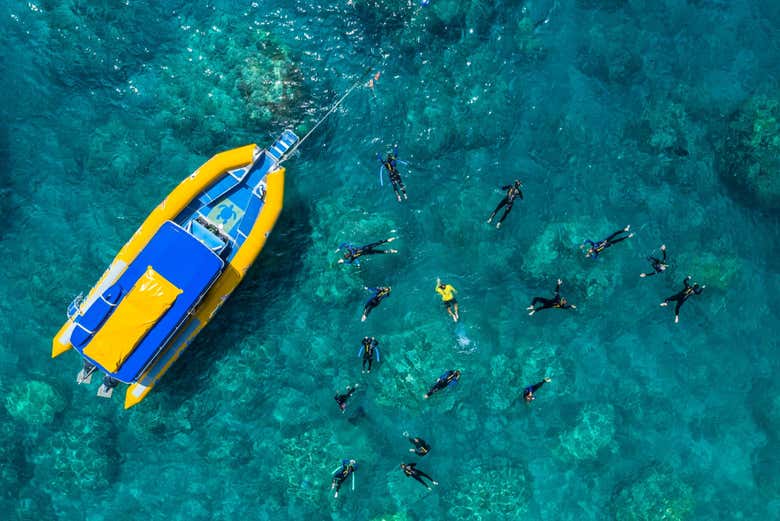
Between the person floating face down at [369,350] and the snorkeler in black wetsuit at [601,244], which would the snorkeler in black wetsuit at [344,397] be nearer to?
the person floating face down at [369,350]

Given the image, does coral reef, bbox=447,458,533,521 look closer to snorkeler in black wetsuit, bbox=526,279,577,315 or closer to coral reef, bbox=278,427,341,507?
coral reef, bbox=278,427,341,507

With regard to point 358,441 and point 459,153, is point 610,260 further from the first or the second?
point 358,441

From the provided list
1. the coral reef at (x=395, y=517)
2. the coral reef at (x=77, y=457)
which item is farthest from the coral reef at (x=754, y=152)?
the coral reef at (x=77, y=457)

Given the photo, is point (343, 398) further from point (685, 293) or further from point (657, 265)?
point (685, 293)

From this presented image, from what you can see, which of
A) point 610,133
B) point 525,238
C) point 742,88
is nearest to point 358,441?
point 525,238

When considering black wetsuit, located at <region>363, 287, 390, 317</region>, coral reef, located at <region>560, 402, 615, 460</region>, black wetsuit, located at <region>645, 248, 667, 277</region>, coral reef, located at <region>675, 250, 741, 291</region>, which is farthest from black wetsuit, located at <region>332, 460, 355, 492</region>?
coral reef, located at <region>675, 250, 741, 291</region>
